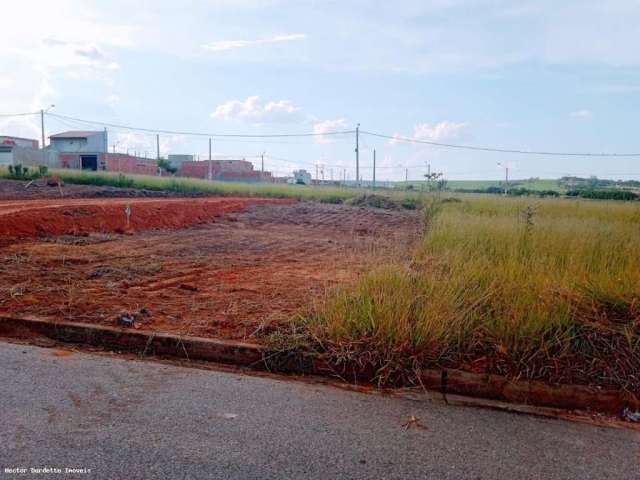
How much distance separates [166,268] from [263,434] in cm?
554

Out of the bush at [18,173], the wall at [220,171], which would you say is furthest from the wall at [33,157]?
the bush at [18,173]

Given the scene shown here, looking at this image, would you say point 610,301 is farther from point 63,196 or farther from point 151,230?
point 63,196

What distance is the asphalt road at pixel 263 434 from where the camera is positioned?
9.85 ft

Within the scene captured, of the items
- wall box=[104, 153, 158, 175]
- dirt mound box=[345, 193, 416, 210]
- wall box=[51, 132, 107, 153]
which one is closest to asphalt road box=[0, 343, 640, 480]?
dirt mound box=[345, 193, 416, 210]

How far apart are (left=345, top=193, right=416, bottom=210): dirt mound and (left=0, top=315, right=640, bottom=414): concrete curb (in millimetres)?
26354

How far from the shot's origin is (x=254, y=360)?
470 cm

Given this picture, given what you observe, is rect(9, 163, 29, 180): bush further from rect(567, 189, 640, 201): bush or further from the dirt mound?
rect(567, 189, 640, 201): bush

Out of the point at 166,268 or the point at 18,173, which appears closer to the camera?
the point at 166,268

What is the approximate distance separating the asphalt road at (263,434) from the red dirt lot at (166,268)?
1.17 meters

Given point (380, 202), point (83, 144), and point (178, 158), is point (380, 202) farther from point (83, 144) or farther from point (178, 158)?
point (178, 158)

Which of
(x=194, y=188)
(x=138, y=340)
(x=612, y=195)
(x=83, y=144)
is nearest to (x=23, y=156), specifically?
(x=83, y=144)

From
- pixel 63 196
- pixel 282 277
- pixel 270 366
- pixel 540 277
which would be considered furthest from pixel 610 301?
pixel 63 196

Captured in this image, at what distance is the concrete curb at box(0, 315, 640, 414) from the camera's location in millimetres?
4090

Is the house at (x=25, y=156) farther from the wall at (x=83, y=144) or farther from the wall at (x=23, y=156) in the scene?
the wall at (x=83, y=144)
